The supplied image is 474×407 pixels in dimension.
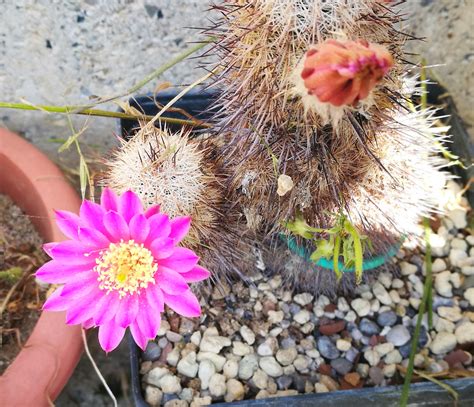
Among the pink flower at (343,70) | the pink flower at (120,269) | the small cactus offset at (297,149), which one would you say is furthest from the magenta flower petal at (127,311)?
the pink flower at (343,70)

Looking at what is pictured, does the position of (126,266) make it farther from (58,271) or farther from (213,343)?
(213,343)

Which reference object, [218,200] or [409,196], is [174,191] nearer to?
[218,200]

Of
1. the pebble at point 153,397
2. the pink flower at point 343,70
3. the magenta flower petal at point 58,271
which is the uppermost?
the pink flower at point 343,70

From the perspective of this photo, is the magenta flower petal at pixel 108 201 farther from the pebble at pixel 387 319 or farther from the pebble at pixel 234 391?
the pebble at pixel 387 319

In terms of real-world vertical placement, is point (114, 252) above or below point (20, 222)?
above

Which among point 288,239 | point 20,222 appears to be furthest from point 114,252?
point 20,222
